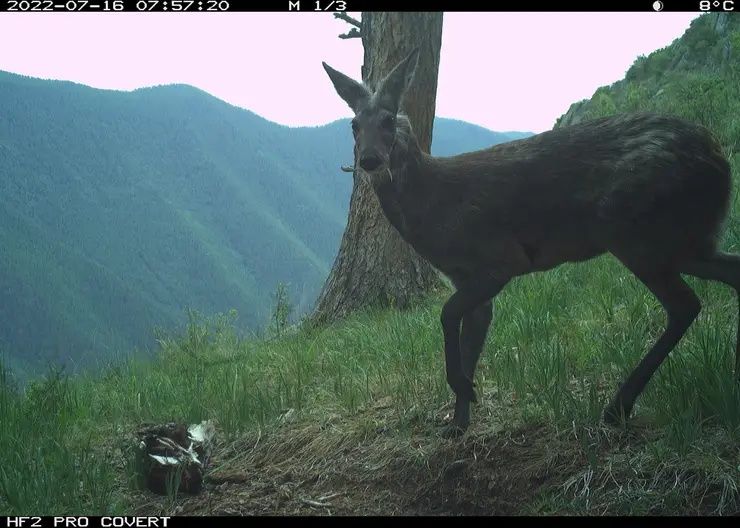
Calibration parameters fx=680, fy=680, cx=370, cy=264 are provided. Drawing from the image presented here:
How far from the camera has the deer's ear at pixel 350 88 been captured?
3887 mm

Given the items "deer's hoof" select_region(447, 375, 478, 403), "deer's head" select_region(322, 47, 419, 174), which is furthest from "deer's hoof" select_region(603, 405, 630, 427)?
"deer's head" select_region(322, 47, 419, 174)

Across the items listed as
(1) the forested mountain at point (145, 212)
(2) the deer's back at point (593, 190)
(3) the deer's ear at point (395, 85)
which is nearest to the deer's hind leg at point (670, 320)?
(2) the deer's back at point (593, 190)

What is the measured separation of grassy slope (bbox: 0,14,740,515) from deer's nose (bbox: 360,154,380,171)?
133 cm

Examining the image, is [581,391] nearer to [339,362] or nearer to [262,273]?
[339,362]

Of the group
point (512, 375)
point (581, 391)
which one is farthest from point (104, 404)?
point (581, 391)

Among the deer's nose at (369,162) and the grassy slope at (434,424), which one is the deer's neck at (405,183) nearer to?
the deer's nose at (369,162)

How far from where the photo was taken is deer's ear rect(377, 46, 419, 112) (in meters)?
3.75

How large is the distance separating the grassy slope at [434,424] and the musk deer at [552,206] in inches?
9.3

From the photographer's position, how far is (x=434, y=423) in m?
3.75

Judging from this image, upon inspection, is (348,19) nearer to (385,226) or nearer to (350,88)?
(385,226)

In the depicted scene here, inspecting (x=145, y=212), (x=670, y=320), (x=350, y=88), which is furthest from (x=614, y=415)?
(x=145, y=212)

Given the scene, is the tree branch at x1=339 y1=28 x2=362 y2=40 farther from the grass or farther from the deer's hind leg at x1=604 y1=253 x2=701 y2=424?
the deer's hind leg at x1=604 y1=253 x2=701 y2=424

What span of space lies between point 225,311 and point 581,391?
17.3 feet

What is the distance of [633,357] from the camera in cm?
367
